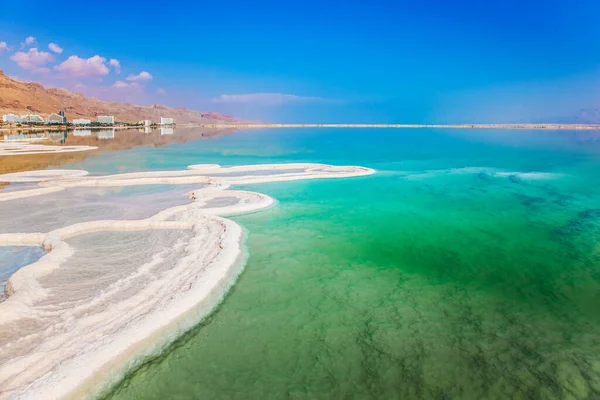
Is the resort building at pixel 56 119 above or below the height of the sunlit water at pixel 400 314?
above

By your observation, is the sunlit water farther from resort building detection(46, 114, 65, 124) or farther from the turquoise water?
resort building detection(46, 114, 65, 124)

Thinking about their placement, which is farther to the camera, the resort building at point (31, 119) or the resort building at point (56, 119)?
the resort building at point (56, 119)

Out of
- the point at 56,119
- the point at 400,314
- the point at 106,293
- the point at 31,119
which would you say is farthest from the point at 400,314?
the point at 56,119

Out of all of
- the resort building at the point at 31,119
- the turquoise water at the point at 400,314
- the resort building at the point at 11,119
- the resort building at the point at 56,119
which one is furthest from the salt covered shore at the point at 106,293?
the resort building at the point at 56,119

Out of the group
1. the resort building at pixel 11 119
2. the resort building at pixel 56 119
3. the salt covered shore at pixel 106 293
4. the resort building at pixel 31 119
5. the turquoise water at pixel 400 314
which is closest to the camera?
the salt covered shore at pixel 106 293

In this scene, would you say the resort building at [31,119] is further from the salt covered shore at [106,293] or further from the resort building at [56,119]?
the salt covered shore at [106,293]

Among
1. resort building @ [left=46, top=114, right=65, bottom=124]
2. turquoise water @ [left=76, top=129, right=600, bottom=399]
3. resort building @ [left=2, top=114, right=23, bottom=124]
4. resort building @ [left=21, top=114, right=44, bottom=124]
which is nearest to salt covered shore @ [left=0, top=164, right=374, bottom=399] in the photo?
turquoise water @ [left=76, top=129, right=600, bottom=399]

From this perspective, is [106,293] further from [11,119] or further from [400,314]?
[11,119]

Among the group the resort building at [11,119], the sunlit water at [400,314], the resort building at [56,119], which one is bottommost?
the sunlit water at [400,314]

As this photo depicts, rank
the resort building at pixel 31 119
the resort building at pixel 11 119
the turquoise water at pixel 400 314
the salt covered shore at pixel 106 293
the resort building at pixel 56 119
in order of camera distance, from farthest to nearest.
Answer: the resort building at pixel 56 119 → the resort building at pixel 31 119 → the resort building at pixel 11 119 → the turquoise water at pixel 400 314 → the salt covered shore at pixel 106 293
